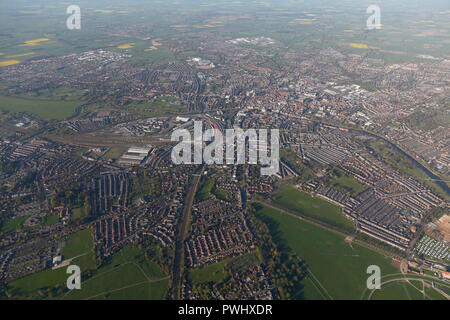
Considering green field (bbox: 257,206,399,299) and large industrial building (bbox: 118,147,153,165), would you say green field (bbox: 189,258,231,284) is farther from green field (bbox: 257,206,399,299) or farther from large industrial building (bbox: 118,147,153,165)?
large industrial building (bbox: 118,147,153,165)

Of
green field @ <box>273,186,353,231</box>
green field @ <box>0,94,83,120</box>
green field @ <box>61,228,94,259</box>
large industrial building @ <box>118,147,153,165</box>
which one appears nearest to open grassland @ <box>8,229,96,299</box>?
green field @ <box>61,228,94,259</box>

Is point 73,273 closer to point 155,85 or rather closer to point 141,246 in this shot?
point 141,246

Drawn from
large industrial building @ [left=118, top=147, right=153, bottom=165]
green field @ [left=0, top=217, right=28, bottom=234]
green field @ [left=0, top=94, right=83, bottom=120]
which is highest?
green field @ [left=0, top=94, right=83, bottom=120]

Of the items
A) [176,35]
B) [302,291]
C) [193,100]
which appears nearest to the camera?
[302,291]

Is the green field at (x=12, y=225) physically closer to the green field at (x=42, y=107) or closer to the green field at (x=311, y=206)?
the green field at (x=311, y=206)

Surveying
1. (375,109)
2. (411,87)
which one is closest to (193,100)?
(375,109)

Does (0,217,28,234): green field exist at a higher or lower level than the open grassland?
higher

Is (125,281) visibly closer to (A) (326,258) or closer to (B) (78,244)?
(B) (78,244)
